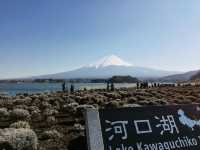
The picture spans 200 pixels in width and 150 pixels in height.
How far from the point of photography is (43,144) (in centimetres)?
1059

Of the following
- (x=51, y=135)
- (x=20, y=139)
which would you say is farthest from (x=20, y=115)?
(x=20, y=139)

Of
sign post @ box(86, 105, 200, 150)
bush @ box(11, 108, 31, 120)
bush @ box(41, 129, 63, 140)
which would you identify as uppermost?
sign post @ box(86, 105, 200, 150)

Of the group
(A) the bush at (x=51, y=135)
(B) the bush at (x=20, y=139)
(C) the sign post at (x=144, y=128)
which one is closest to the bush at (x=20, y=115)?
(A) the bush at (x=51, y=135)

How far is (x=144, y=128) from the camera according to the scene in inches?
274

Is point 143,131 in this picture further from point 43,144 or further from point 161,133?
point 43,144

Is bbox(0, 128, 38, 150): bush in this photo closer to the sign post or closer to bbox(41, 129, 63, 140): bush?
bbox(41, 129, 63, 140): bush

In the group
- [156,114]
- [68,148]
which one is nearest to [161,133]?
[156,114]

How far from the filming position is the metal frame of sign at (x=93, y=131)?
6309mm

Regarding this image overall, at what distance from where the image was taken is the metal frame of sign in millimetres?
6309

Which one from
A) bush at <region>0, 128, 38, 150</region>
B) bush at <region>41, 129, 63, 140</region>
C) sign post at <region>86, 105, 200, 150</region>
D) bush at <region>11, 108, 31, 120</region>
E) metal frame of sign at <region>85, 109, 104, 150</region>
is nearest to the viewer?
metal frame of sign at <region>85, 109, 104, 150</region>

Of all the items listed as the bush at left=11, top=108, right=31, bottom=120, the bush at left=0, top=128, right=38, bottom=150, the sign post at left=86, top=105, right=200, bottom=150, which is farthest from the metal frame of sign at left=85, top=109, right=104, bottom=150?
the bush at left=11, top=108, right=31, bottom=120

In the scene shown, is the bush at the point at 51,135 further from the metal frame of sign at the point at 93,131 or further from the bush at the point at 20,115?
the metal frame of sign at the point at 93,131

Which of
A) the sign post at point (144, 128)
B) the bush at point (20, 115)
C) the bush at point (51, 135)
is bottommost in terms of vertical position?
the bush at point (51, 135)

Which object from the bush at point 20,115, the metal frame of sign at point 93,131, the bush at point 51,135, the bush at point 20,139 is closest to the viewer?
the metal frame of sign at point 93,131
